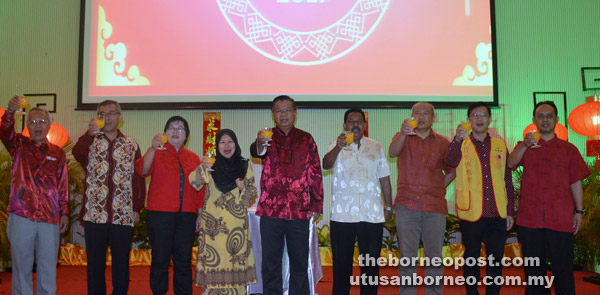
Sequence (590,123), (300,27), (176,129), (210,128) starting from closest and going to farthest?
1. (176,129)
2. (590,123)
3. (300,27)
4. (210,128)

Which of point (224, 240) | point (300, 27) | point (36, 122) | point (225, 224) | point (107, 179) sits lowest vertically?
point (224, 240)

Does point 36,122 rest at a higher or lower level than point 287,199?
higher

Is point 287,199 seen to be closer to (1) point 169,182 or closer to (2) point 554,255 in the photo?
(1) point 169,182

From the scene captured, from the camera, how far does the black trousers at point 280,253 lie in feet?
10.4

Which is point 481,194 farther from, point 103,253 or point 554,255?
point 103,253

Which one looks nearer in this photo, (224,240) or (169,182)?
(224,240)

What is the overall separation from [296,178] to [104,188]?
1.34 metres

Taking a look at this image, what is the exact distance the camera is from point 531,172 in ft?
11.3

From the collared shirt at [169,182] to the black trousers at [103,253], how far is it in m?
0.29

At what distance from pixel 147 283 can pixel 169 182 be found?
1546mm

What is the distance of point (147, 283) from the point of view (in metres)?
4.46

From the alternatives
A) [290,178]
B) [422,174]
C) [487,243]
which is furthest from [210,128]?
[487,243]

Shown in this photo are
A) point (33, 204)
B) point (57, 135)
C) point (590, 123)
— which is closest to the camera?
point (33, 204)

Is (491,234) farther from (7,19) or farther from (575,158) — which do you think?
(7,19)
